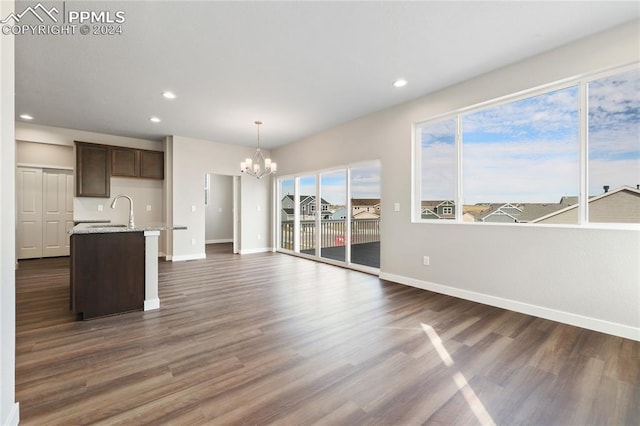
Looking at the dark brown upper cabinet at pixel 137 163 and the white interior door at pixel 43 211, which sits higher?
the dark brown upper cabinet at pixel 137 163

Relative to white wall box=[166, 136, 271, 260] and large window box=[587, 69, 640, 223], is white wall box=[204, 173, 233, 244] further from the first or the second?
large window box=[587, 69, 640, 223]

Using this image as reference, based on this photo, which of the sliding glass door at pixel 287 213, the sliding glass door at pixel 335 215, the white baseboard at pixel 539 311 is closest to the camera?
the white baseboard at pixel 539 311

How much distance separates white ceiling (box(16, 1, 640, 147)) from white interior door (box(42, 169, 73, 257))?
6.49 feet

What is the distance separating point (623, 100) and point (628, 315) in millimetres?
1969

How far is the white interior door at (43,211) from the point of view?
5762 millimetres

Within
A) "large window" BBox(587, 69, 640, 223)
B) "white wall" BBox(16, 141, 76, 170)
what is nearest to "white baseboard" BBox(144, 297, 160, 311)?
"white wall" BBox(16, 141, 76, 170)

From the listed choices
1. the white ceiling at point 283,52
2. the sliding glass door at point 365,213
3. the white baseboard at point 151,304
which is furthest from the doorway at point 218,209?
the white baseboard at point 151,304

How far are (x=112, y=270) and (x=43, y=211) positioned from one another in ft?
15.9

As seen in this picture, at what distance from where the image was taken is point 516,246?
10.3 feet

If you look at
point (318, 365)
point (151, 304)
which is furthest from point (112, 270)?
point (318, 365)

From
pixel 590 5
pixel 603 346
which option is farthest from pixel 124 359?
pixel 590 5

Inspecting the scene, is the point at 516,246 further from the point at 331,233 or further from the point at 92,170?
the point at 92,170
